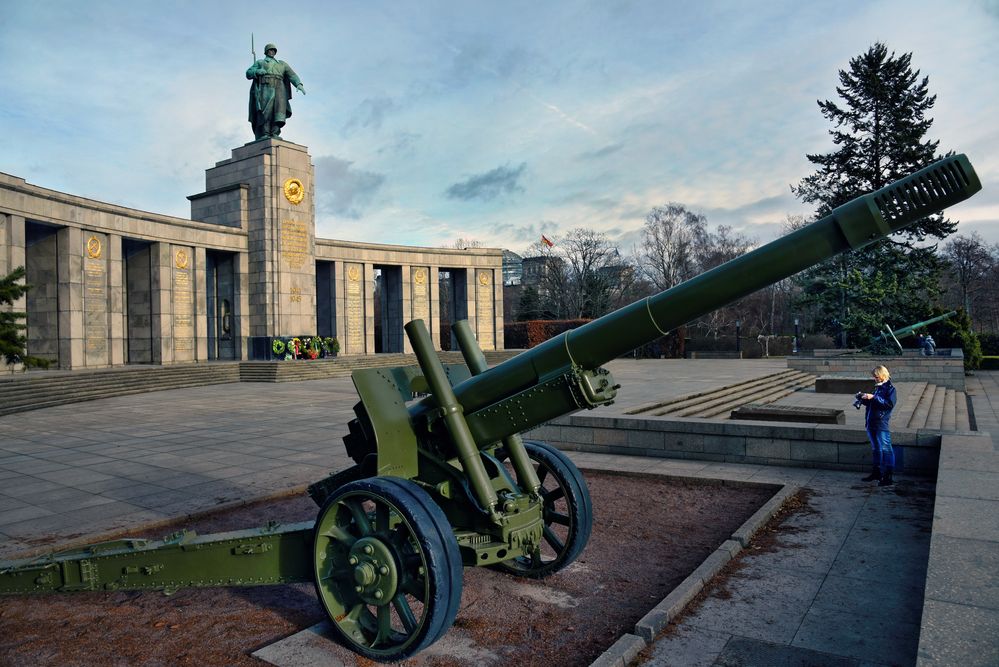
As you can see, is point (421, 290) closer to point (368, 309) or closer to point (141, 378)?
point (368, 309)

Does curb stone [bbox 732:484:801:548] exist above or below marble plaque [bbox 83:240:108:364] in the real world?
below

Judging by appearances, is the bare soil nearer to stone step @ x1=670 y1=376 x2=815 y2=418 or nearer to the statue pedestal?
stone step @ x1=670 y1=376 x2=815 y2=418

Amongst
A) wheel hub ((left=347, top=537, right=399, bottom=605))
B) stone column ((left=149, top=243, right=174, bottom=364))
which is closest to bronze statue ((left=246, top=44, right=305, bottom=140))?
stone column ((left=149, top=243, right=174, bottom=364))

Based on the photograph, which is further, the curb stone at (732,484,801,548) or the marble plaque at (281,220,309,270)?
the marble plaque at (281,220,309,270)

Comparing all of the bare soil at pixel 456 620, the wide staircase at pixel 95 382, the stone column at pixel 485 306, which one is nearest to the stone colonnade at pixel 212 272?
the stone column at pixel 485 306

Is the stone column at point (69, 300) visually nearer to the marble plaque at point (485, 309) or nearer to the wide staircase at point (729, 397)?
the wide staircase at point (729, 397)

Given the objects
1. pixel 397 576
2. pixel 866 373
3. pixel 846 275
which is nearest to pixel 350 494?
pixel 397 576

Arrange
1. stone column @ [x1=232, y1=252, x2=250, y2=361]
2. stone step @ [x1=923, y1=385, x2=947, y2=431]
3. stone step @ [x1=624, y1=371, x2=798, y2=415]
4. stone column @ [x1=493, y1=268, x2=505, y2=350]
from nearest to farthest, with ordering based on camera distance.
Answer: stone step @ [x1=624, y1=371, x2=798, y2=415] < stone step @ [x1=923, y1=385, x2=947, y2=431] < stone column @ [x1=232, y1=252, x2=250, y2=361] < stone column @ [x1=493, y1=268, x2=505, y2=350]

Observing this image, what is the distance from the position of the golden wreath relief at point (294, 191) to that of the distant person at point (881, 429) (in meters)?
29.4

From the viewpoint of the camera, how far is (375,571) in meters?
3.96

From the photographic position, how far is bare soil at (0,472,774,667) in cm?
418

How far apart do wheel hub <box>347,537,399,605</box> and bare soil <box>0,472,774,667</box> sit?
475 mm

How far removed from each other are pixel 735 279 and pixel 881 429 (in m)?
5.69

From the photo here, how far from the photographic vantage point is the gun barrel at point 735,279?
10.7 ft
